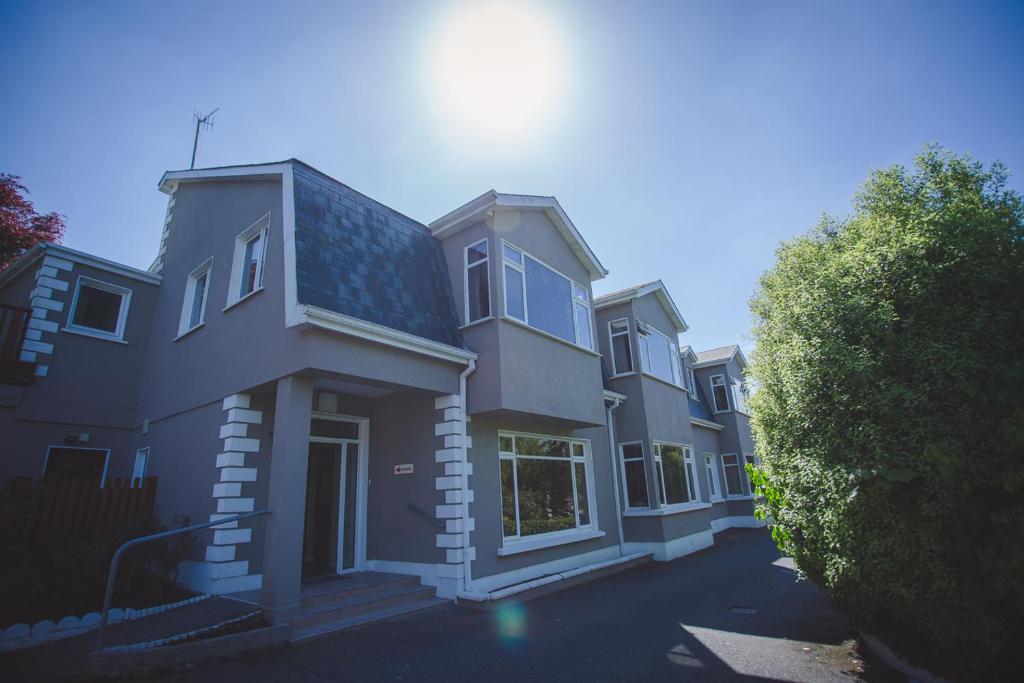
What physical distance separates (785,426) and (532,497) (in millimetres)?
6023

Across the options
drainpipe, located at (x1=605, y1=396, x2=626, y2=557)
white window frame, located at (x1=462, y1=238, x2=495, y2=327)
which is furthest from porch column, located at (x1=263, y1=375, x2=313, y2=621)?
drainpipe, located at (x1=605, y1=396, x2=626, y2=557)

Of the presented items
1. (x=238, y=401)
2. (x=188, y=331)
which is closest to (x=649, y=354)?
(x=238, y=401)

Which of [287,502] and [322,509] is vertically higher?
[287,502]

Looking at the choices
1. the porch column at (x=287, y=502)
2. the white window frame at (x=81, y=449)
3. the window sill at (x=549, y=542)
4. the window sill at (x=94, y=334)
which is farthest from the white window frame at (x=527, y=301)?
the window sill at (x=94, y=334)

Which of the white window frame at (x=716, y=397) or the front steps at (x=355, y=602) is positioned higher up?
the white window frame at (x=716, y=397)

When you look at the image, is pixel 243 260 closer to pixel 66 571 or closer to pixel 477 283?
pixel 477 283

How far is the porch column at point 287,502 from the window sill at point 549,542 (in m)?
3.87

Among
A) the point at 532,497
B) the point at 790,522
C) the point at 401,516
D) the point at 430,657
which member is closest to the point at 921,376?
the point at 790,522

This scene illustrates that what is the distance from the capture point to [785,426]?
5.80m

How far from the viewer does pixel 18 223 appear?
60.7 ft

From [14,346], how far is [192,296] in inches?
136

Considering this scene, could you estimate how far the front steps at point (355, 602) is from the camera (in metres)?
6.60

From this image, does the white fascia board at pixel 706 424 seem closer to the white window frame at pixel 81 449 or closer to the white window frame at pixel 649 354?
the white window frame at pixel 649 354

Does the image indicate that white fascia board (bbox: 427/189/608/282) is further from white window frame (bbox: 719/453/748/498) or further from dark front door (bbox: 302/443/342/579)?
white window frame (bbox: 719/453/748/498)
